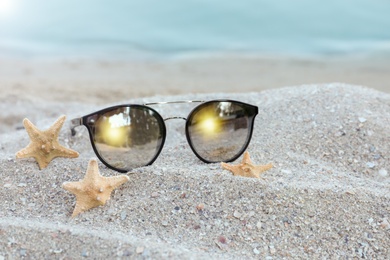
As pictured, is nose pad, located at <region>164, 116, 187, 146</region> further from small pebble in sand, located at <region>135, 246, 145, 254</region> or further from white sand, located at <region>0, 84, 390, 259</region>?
small pebble in sand, located at <region>135, 246, 145, 254</region>

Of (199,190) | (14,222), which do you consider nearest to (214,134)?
(199,190)

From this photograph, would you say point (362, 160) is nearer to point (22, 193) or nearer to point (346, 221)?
point (346, 221)

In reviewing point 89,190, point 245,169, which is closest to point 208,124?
point 245,169

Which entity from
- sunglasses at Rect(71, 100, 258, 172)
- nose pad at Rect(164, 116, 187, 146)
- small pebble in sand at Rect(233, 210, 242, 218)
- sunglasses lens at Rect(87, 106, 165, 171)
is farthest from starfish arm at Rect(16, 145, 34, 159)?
small pebble in sand at Rect(233, 210, 242, 218)

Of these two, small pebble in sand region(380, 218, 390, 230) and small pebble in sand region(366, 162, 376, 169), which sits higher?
small pebble in sand region(366, 162, 376, 169)

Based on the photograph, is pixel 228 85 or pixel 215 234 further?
pixel 228 85

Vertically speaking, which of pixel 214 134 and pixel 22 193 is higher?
pixel 214 134

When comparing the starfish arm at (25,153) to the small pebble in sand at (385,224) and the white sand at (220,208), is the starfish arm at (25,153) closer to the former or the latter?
the white sand at (220,208)

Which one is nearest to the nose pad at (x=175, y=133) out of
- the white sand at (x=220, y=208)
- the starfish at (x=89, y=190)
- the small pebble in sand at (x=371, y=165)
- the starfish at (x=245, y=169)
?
the white sand at (x=220, y=208)
